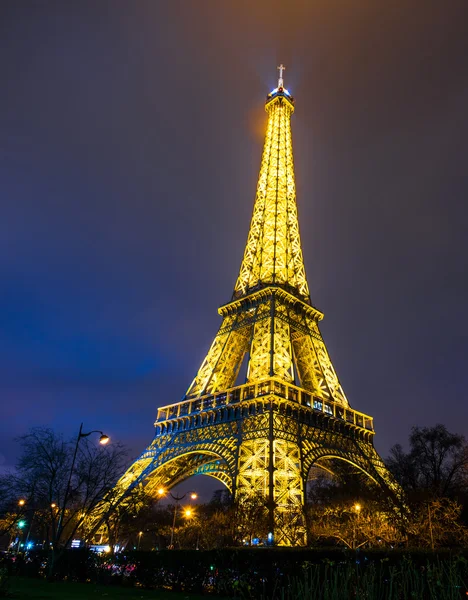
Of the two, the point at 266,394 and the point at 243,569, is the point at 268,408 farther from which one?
the point at 243,569

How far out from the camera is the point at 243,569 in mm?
14469

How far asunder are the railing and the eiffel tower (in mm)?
83

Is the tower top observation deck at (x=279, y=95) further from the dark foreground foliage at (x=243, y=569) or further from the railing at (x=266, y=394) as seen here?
the dark foreground foliage at (x=243, y=569)

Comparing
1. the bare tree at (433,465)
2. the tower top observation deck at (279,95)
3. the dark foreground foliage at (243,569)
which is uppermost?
the tower top observation deck at (279,95)

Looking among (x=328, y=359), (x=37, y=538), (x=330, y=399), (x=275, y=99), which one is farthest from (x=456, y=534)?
(x=37, y=538)

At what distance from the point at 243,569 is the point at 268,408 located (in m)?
16.4

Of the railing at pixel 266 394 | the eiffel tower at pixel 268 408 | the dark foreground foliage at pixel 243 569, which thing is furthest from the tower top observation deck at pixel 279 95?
the dark foreground foliage at pixel 243 569

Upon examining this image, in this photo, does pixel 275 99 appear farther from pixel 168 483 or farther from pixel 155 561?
pixel 155 561

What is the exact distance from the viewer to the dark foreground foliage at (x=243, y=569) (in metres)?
11.0

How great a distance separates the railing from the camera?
32219mm

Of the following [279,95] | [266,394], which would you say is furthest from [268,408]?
[279,95]

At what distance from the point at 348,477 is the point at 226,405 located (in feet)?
46.6

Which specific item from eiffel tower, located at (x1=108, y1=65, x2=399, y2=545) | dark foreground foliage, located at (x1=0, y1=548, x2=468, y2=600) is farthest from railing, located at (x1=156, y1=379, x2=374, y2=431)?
dark foreground foliage, located at (x1=0, y1=548, x2=468, y2=600)

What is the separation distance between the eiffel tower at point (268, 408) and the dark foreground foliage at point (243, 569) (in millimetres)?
8906
